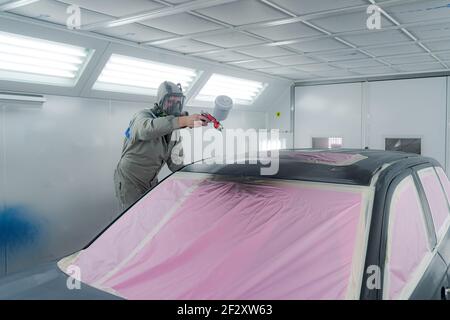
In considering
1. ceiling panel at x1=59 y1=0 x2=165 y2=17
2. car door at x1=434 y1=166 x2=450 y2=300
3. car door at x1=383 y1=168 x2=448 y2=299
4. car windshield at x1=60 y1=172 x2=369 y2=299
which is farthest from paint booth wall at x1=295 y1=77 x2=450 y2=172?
car windshield at x1=60 y1=172 x2=369 y2=299

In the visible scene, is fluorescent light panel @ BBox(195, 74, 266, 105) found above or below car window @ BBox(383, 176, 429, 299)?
above

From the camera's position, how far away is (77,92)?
4426 millimetres

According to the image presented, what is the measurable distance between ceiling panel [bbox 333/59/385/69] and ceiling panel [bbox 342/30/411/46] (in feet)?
3.32

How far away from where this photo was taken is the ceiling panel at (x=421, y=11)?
10.6 feet

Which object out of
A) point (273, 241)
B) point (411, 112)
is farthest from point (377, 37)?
point (273, 241)

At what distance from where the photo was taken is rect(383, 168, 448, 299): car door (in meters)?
1.56

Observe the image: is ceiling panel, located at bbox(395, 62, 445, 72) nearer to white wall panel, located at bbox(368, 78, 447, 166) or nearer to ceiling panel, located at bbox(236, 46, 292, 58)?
white wall panel, located at bbox(368, 78, 447, 166)

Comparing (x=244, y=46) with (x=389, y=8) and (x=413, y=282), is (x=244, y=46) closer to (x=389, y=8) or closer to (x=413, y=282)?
(x=389, y=8)

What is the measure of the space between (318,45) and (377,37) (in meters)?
0.63

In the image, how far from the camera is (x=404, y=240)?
1.75 meters

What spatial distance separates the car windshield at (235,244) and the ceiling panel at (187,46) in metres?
2.62

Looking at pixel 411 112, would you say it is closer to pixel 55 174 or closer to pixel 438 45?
Result: pixel 438 45

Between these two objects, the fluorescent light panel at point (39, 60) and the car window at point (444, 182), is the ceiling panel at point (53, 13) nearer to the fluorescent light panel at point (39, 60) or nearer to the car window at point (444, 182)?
the fluorescent light panel at point (39, 60)

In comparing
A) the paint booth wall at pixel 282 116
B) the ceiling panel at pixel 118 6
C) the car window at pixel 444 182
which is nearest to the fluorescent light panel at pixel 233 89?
the paint booth wall at pixel 282 116
